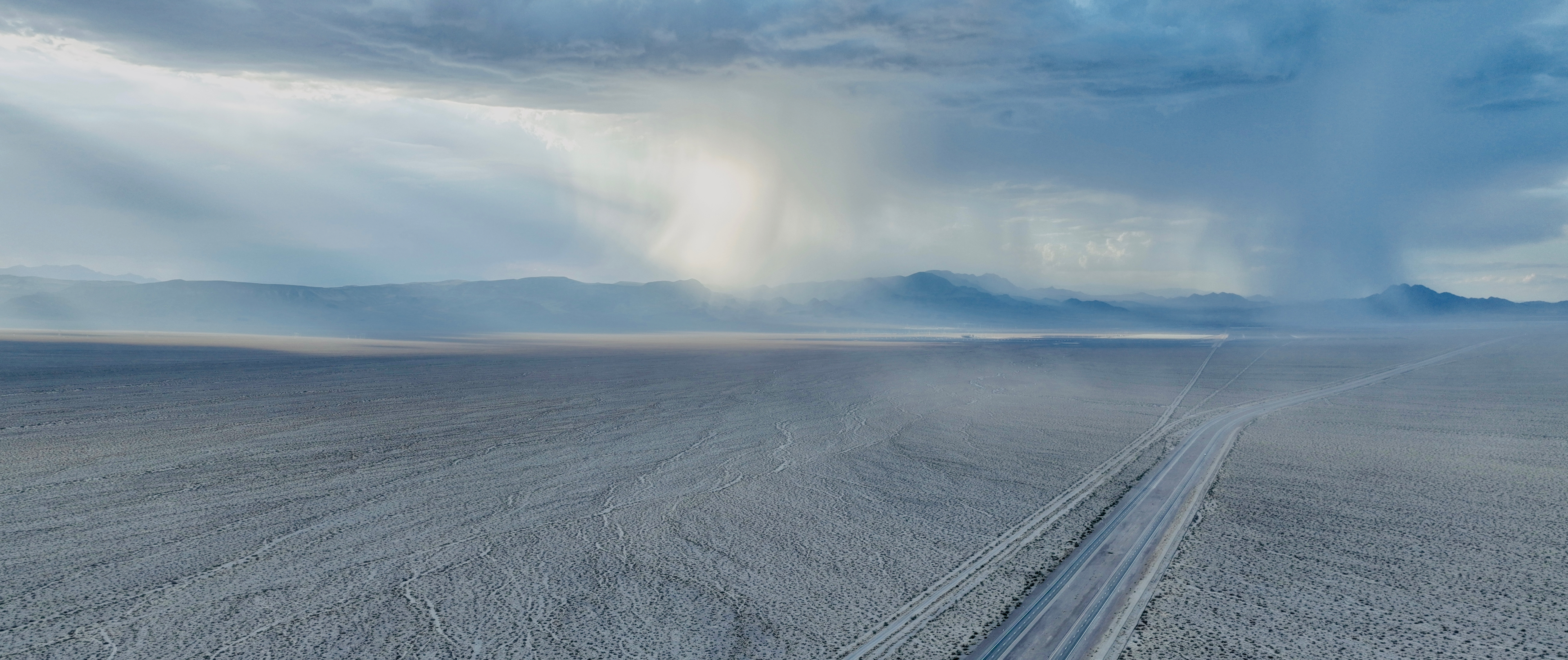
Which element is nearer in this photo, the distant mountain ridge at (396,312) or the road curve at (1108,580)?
the road curve at (1108,580)

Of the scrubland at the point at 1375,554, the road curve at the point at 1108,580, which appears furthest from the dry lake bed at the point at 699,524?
the road curve at the point at 1108,580

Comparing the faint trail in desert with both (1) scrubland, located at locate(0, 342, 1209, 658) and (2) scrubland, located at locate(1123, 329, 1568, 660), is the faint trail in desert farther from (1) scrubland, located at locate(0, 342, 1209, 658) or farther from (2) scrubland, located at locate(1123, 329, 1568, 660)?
(2) scrubland, located at locate(1123, 329, 1568, 660)

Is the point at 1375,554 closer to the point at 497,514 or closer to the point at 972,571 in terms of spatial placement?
the point at 972,571

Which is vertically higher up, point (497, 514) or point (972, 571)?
point (497, 514)

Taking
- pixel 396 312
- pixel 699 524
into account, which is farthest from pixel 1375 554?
pixel 396 312

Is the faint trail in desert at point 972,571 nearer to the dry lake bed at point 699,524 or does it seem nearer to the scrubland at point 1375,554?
the dry lake bed at point 699,524

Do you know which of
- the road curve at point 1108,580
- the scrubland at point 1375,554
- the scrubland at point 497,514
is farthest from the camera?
the scrubland at point 497,514

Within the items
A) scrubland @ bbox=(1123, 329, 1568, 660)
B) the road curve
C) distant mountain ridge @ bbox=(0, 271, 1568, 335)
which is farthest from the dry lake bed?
distant mountain ridge @ bbox=(0, 271, 1568, 335)
